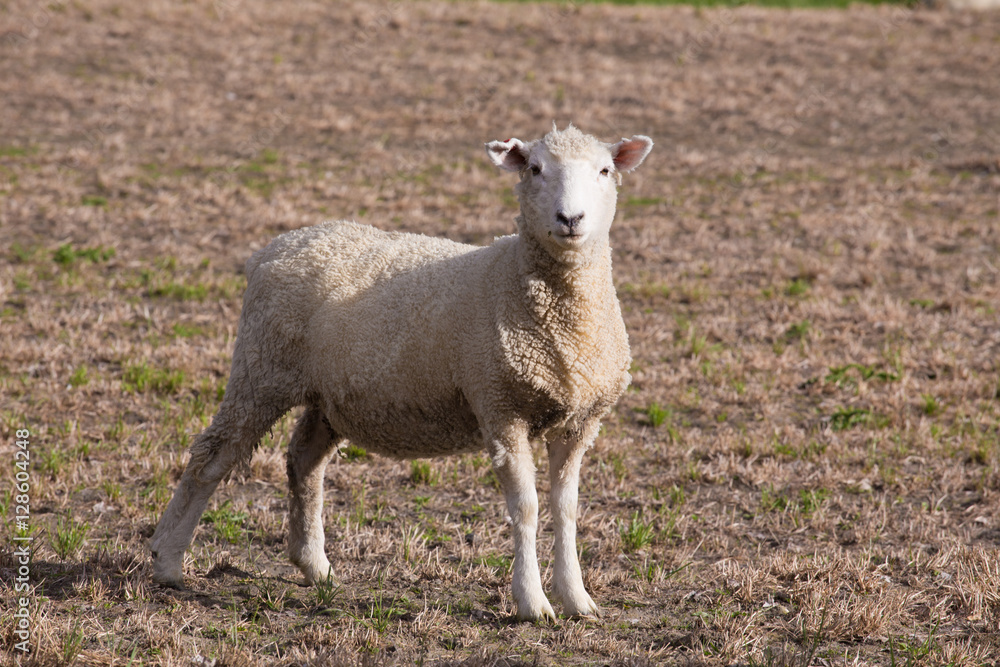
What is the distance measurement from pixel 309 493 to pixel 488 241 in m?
7.09

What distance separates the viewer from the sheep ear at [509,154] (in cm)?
446

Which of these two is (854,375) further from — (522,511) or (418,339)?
(418,339)

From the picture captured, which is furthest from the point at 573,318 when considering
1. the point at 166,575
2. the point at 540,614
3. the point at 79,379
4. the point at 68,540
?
the point at 79,379

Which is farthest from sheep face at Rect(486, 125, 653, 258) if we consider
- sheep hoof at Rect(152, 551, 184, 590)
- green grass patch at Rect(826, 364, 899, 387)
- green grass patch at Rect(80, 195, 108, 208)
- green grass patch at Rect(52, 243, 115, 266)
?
Answer: green grass patch at Rect(80, 195, 108, 208)

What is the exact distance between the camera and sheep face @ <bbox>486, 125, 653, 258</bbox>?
420 cm

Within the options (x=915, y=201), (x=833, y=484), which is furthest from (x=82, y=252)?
(x=915, y=201)

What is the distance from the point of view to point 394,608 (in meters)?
4.68

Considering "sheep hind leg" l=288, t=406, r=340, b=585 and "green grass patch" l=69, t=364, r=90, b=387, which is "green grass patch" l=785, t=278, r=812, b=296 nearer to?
"sheep hind leg" l=288, t=406, r=340, b=585

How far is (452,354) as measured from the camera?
464 cm

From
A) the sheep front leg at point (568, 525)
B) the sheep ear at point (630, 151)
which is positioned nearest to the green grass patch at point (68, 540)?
the sheep front leg at point (568, 525)

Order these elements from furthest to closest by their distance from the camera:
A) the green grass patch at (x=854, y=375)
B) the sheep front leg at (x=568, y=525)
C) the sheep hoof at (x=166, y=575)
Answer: the green grass patch at (x=854, y=375), the sheep hoof at (x=166, y=575), the sheep front leg at (x=568, y=525)

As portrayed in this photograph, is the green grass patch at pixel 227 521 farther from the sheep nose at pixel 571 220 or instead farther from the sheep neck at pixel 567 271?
the sheep nose at pixel 571 220

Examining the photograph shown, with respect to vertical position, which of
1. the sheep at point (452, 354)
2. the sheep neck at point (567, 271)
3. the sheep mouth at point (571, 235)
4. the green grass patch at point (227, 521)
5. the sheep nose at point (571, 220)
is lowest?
the green grass patch at point (227, 521)

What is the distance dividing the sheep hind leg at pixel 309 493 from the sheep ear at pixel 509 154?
1778 mm
